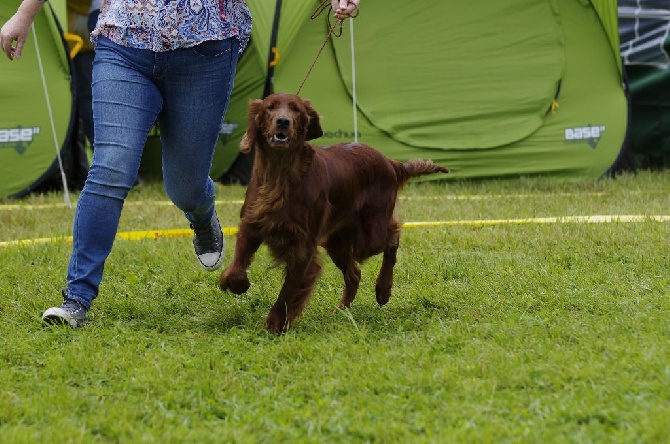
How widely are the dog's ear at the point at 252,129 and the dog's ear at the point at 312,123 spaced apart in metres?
0.19

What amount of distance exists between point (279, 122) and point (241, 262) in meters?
0.60

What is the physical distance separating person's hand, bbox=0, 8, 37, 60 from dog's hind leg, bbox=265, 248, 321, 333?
1310mm

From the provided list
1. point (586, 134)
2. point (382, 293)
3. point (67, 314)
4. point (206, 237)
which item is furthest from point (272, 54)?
point (67, 314)

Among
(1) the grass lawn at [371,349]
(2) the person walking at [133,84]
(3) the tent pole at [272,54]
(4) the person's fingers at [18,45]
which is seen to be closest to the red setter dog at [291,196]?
(1) the grass lawn at [371,349]

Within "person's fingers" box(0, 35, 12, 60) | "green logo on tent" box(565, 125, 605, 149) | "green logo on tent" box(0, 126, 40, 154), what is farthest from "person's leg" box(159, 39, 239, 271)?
"green logo on tent" box(565, 125, 605, 149)

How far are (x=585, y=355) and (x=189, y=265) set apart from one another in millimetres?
2541

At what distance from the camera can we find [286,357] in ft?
12.1

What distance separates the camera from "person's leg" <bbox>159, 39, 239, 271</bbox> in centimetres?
410

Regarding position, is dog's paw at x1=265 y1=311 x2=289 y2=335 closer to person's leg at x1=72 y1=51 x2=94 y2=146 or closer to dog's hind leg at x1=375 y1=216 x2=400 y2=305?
dog's hind leg at x1=375 y1=216 x2=400 y2=305

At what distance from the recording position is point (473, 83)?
9.06m

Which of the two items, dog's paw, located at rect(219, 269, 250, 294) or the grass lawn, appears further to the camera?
dog's paw, located at rect(219, 269, 250, 294)

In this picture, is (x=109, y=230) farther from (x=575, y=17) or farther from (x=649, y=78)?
(x=649, y=78)

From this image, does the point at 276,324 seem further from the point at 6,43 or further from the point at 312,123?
the point at 6,43

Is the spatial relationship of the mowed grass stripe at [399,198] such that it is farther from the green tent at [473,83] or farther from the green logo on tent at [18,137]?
the green tent at [473,83]
